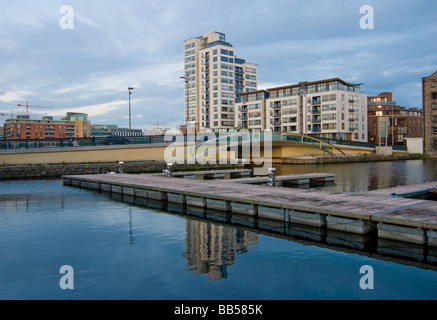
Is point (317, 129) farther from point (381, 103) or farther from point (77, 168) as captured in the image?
point (77, 168)

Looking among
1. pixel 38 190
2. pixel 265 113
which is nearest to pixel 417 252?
pixel 38 190

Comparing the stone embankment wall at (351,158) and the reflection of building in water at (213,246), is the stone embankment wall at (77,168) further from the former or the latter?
the reflection of building in water at (213,246)

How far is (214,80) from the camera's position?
125 m

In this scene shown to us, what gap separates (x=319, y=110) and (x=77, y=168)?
73.4 m

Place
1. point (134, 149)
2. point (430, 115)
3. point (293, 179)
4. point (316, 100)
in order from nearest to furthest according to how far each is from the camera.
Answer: point (293, 179)
point (134, 149)
point (430, 115)
point (316, 100)

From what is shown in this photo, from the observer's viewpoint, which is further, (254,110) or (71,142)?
(254,110)

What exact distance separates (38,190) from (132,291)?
72.8ft

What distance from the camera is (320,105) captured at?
9888cm

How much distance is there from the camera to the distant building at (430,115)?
88.8 m

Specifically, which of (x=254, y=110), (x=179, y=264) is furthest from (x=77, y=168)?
(x=254, y=110)

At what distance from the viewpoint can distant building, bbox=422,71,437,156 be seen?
8881 centimetres

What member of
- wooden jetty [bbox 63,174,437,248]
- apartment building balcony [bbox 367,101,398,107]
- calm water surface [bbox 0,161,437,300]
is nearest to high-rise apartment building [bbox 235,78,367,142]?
apartment building balcony [bbox 367,101,398,107]

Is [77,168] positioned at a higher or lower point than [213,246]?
higher
